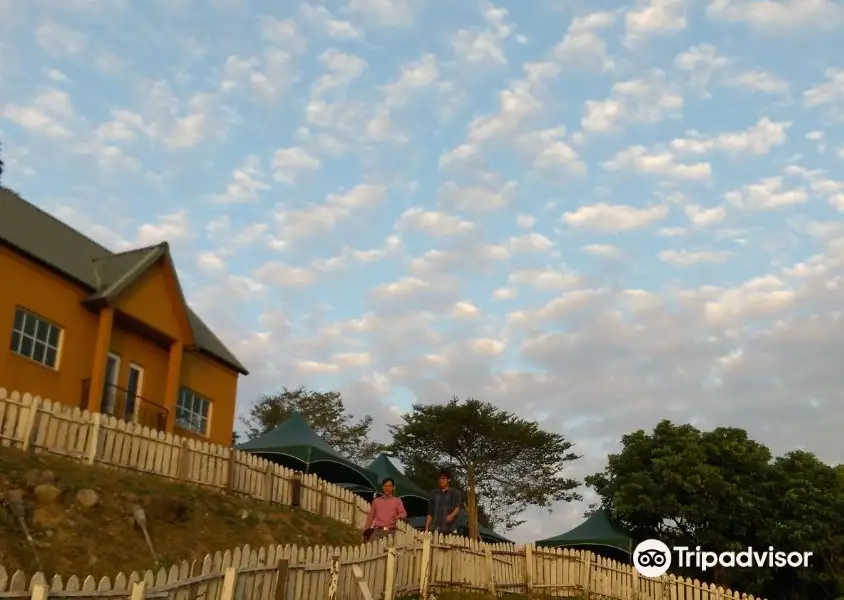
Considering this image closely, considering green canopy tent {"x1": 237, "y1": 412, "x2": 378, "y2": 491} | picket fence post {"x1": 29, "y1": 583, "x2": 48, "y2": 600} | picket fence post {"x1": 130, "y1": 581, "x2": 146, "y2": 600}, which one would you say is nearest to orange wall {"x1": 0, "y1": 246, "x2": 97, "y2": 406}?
green canopy tent {"x1": 237, "y1": 412, "x2": 378, "y2": 491}

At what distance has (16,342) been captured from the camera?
61.7ft

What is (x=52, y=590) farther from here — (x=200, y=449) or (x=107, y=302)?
(x=107, y=302)

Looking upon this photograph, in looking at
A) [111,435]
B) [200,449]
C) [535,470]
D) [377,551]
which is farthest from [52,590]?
[535,470]

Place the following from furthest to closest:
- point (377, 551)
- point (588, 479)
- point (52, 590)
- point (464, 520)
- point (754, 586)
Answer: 1. point (464, 520)
2. point (588, 479)
3. point (754, 586)
4. point (377, 551)
5. point (52, 590)

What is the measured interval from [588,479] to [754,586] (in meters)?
7.40

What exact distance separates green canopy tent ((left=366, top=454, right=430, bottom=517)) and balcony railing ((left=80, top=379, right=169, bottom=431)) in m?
9.52

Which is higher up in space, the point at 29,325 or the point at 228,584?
the point at 29,325

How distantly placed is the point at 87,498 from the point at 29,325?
6769 mm

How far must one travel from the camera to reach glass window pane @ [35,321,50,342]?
63.6 ft

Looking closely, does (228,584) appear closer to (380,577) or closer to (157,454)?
(380,577)

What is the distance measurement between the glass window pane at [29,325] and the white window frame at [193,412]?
5546mm

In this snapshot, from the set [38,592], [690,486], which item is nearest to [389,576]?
[38,592]

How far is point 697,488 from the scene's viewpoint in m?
29.0

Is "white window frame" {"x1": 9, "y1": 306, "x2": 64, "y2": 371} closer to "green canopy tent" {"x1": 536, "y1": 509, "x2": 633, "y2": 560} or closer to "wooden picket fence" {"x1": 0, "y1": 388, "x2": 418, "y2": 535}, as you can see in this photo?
"wooden picket fence" {"x1": 0, "y1": 388, "x2": 418, "y2": 535}
